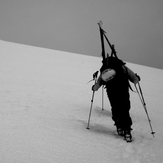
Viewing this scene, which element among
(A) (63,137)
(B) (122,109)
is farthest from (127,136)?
(A) (63,137)

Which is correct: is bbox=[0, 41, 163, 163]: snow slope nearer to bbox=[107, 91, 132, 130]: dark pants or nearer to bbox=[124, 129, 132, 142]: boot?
bbox=[124, 129, 132, 142]: boot

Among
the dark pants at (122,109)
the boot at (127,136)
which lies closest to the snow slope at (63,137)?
the boot at (127,136)

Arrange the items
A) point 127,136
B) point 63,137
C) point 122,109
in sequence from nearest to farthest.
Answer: point 63,137
point 127,136
point 122,109

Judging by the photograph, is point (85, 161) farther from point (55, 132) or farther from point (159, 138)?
point (159, 138)

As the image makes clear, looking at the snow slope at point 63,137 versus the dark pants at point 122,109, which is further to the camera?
the dark pants at point 122,109

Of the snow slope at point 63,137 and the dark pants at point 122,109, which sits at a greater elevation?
the dark pants at point 122,109

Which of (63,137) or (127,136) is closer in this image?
(63,137)

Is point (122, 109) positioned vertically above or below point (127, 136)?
above

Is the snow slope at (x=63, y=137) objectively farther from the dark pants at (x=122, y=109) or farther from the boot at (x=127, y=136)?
the dark pants at (x=122, y=109)

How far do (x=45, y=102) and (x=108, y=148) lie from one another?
3.15m

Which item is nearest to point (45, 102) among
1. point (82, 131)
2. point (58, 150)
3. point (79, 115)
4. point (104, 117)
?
point (79, 115)

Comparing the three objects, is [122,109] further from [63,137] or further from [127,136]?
[63,137]

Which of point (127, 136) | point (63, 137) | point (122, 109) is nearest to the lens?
point (63, 137)

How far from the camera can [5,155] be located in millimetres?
2811
